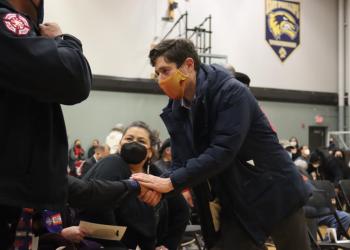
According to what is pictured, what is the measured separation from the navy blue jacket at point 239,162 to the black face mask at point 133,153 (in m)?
0.59

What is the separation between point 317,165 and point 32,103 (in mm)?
9565

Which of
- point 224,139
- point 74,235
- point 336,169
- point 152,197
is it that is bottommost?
point 336,169

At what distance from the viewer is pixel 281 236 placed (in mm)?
2180

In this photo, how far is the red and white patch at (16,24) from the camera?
49.8 inches

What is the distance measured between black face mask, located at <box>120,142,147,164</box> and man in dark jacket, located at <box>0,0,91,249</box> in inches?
53.6

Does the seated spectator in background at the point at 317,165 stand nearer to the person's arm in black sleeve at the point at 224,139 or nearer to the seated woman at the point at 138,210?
the seated woman at the point at 138,210

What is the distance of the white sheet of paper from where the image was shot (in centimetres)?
239

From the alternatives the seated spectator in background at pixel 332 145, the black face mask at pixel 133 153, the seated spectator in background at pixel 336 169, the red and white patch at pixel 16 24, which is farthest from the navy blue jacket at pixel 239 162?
the seated spectator in background at pixel 332 145

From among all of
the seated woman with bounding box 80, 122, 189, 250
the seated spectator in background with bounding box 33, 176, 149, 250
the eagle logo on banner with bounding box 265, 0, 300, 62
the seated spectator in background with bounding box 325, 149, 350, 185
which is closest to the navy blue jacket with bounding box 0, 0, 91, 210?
the seated spectator in background with bounding box 33, 176, 149, 250

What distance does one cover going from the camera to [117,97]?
12789mm

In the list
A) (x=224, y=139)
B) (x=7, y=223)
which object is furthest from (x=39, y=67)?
(x=224, y=139)

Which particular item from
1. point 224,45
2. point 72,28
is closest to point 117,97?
point 72,28

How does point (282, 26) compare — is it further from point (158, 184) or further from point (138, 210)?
point (158, 184)

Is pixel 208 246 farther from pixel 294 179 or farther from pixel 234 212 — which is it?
pixel 294 179
